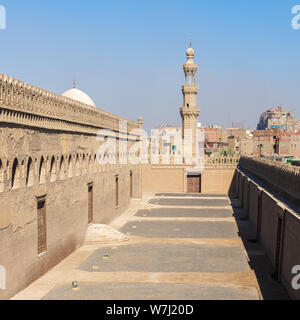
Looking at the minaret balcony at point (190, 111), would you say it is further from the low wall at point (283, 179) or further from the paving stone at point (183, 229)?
the low wall at point (283, 179)

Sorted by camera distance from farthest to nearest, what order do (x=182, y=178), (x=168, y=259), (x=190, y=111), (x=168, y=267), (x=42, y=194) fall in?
(x=190, y=111)
(x=182, y=178)
(x=168, y=259)
(x=168, y=267)
(x=42, y=194)

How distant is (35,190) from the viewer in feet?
43.4

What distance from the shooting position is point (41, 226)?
45.5 feet

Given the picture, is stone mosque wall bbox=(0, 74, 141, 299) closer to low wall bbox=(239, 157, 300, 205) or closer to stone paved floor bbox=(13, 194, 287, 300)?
stone paved floor bbox=(13, 194, 287, 300)

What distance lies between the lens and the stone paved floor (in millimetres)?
11766

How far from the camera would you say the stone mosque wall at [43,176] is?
11336mm

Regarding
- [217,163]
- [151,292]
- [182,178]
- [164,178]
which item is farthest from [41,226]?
[217,163]

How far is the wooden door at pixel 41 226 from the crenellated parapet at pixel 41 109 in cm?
270

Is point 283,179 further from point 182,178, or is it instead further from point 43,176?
point 182,178

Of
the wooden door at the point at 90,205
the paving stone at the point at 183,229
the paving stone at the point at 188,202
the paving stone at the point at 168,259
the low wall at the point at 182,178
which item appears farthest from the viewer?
the low wall at the point at 182,178

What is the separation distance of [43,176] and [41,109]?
7.49 ft

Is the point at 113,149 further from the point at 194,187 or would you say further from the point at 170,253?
the point at 194,187

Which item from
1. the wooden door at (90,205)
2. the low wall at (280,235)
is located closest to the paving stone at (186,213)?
the wooden door at (90,205)
